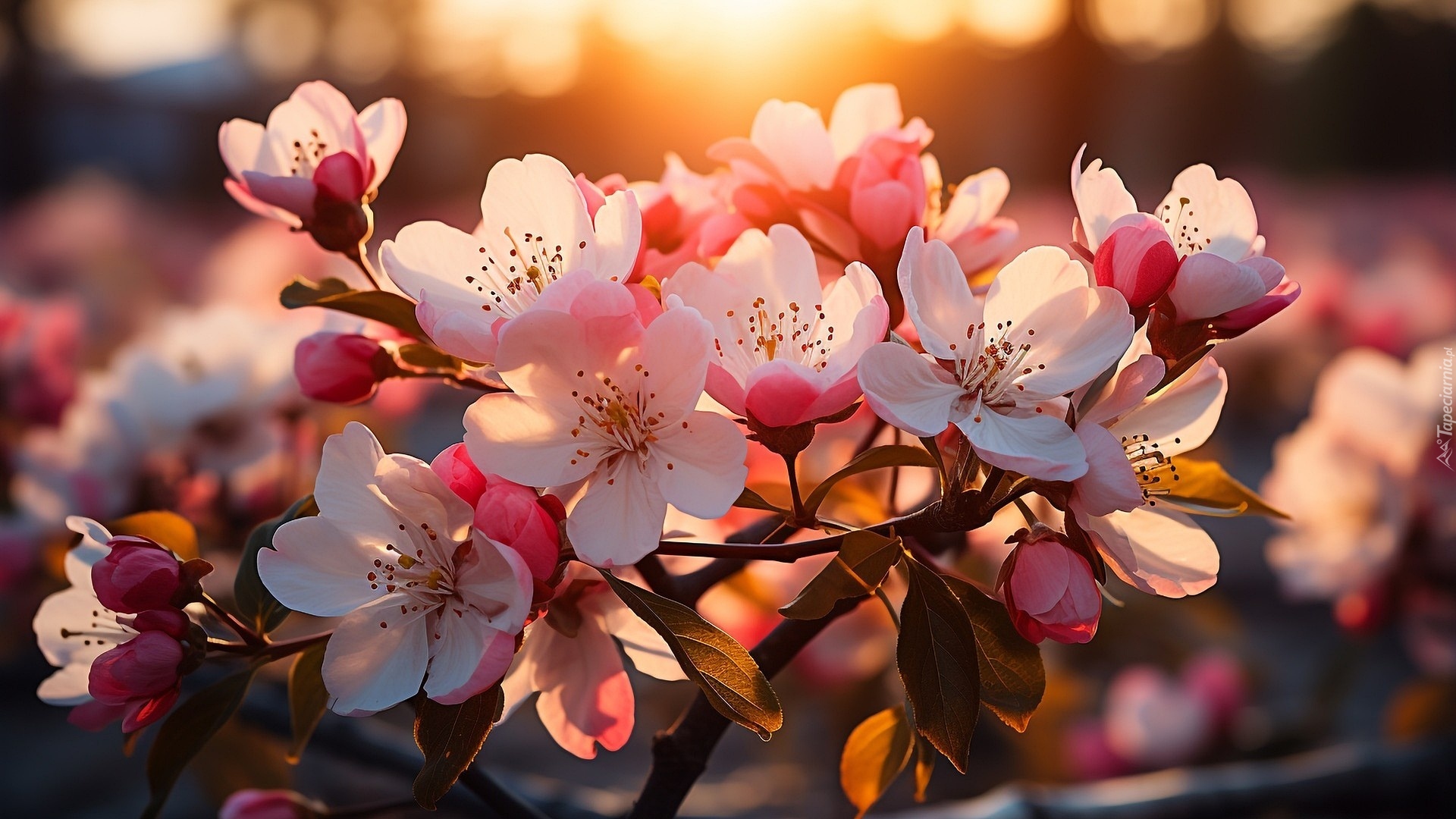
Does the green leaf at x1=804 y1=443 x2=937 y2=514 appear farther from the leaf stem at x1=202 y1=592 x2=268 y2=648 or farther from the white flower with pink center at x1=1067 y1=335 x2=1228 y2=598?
the leaf stem at x1=202 y1=592 x2=268 y2=648

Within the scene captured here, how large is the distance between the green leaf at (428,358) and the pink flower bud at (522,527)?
0.16 m

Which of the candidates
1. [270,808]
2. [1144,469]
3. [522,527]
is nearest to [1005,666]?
[1144,469]

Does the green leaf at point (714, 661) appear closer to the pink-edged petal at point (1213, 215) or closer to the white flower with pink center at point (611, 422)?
the white flower with pink center at point (611, 422)

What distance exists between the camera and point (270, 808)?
2.19 ft

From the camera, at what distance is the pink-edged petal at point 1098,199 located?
528mm

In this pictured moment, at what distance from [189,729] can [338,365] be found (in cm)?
21

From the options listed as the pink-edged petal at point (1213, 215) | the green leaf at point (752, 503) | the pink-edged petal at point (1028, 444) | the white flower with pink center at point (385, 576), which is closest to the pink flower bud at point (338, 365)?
the white flower with pink center at point (385, 576)

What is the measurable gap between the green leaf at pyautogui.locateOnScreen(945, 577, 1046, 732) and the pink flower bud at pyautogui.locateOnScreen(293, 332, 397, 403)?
35 centimetres

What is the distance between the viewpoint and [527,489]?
0.48 meters

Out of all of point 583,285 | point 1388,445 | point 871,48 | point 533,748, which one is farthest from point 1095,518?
point 871,48

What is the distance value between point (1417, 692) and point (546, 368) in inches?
57.9

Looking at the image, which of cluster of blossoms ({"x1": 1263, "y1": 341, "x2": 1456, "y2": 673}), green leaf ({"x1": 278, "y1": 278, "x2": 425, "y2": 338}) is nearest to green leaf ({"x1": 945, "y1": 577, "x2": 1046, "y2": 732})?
green leaf ({"x1": 278, "y1": 278, "x2": 425, "y2": 338})

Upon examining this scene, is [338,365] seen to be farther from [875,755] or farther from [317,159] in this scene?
[875,755]

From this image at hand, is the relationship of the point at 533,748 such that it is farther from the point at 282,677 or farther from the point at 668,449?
the point at 668,449
